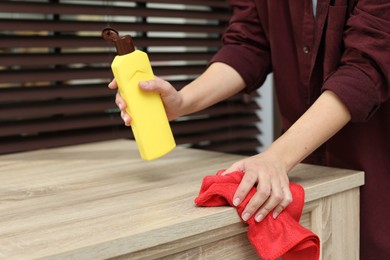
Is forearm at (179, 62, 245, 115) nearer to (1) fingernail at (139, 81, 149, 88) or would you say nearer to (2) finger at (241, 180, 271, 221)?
(1) fingernail at (139, 81, 149, 88)

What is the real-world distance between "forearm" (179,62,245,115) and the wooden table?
0.12 metres

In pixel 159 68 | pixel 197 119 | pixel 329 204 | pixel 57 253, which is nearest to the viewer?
pixel 57 253

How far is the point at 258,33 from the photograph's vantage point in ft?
4.18

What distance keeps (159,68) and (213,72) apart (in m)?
0.53

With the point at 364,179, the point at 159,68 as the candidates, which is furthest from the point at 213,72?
the point at 159,68

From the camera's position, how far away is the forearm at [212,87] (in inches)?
46.0

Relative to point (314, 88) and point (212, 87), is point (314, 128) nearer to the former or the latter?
point (314, 88)

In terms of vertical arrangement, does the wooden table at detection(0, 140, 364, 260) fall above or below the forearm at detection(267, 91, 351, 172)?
below

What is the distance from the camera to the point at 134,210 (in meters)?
0.83

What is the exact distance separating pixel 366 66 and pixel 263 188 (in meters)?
0.28

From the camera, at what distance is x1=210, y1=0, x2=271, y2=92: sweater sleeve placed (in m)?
1.24

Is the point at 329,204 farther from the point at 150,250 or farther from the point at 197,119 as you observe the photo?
the point at 197,119

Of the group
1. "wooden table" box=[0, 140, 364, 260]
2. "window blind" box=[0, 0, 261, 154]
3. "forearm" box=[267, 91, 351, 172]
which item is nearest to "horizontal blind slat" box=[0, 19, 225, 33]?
"window blind" box=[0, 0, 261, 154]

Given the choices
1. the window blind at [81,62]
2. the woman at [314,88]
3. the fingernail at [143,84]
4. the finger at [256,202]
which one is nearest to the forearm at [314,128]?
the woman at [314,88]
